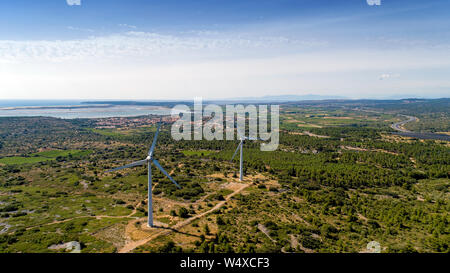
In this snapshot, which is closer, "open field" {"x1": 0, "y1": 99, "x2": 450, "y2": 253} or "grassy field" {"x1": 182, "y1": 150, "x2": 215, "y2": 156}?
"open field" {"x1": 0, "y1": 99, "x2": 450, "y2": 253}

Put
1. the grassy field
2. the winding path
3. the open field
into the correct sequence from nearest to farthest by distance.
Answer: the winding path < the open field < the grassy field

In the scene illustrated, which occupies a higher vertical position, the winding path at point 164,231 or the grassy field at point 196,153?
the grassy field at point 196,153

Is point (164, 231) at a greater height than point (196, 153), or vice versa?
point (196, 153)

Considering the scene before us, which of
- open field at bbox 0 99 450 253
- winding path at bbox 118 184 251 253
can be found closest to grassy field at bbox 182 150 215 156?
open field at bbox 0 99 450 253

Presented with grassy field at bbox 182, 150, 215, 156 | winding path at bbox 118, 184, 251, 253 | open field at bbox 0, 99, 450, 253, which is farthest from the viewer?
grassy field at bbox 182, 150, 215, 156

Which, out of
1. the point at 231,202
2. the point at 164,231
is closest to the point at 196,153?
the point at 231,202

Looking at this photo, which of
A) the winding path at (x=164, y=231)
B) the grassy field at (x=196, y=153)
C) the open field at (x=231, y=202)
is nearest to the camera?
the winding path at (x=164, y=231)

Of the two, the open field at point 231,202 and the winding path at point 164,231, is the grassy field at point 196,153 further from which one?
the winding path at point 164,231

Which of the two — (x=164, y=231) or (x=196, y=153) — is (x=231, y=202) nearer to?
(x=164, y=231)

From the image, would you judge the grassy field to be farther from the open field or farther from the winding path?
the winding path

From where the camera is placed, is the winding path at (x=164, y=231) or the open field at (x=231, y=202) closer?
the winding path at (x=164, y=231)

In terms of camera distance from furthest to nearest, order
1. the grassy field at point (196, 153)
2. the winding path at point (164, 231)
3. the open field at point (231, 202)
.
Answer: the grassy field at point (196, 153) → the open field at point (231, 202) → the winding path at point (164, 231)

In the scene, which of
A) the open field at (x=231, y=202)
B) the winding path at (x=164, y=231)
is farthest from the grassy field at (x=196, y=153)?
the winding path at (x=164, y=231)
